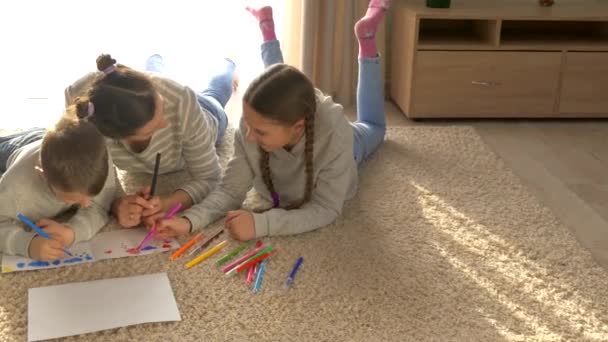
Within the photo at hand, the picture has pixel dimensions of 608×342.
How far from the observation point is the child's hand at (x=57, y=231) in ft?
4.84

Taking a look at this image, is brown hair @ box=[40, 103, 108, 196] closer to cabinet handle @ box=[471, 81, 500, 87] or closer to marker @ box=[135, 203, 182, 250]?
marker @ box=[135, 203, 182, 250]

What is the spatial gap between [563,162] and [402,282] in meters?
0.99

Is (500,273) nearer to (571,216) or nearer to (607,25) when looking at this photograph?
(571,216)

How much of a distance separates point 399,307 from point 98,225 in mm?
701

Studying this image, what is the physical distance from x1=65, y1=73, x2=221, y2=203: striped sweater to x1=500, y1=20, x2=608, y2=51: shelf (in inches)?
50.0

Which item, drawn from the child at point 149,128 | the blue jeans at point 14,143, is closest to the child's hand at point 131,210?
the child at point 149,128

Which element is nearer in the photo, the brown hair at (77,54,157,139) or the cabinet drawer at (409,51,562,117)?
the brown hair at (77,54,157,139)

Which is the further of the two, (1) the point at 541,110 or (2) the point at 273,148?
(1) the point at 541,110

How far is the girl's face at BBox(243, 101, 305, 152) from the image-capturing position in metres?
1.49

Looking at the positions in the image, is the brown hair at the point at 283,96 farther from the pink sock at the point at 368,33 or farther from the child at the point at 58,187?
the pink sock at the point at 368,33

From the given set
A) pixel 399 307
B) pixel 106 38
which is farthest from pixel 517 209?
pixel 106 38

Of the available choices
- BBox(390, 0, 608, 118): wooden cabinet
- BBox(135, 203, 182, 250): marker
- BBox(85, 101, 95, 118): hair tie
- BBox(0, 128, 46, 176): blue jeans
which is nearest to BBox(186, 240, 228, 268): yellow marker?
BBox(135, 203, 182, 250): marker

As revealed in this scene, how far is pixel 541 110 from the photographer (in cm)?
259

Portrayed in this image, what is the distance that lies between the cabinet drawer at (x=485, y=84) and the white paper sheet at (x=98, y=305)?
1.43 meters
